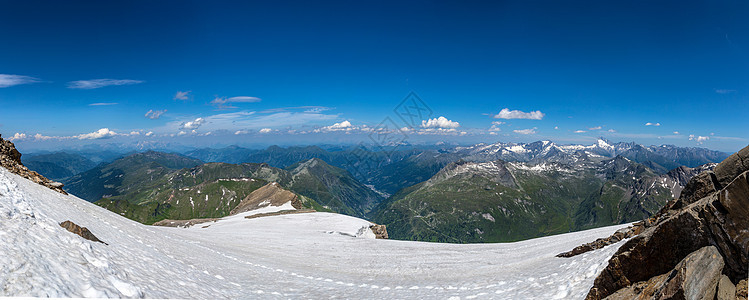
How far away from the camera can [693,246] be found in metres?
9.93

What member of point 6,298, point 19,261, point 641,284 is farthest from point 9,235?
point 641,284

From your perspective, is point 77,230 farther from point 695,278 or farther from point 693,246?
point 693,246

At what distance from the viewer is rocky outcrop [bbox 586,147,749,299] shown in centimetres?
871

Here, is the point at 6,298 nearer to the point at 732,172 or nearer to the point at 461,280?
the point at 461,280

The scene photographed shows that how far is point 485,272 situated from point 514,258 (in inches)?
251

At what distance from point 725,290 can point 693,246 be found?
1.78 meters

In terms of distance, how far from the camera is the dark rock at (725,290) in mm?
8406

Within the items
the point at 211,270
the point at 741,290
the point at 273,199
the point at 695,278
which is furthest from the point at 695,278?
the point at 273,199

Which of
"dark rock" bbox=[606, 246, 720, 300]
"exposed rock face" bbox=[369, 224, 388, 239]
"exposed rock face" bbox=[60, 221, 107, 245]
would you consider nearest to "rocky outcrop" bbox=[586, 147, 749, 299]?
"dark rock" bbox=[606, 246, 720, 300]

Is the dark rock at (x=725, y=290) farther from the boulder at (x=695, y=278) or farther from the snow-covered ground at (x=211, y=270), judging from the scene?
the snow-covered ground at (x=211, y=270)

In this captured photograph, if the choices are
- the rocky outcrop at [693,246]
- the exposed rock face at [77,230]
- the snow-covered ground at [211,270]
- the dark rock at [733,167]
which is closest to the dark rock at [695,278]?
the rocky outcrop at [693,246]

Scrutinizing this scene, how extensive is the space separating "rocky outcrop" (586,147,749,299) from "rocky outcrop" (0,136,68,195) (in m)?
43.9

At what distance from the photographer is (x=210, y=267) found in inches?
755

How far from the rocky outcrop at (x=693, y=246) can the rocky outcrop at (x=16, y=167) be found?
43.9 m
